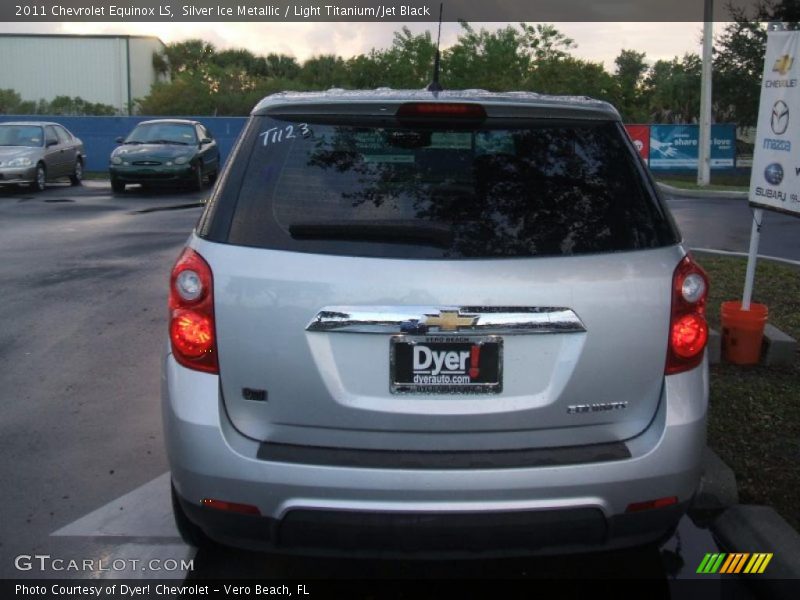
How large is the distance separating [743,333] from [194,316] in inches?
172

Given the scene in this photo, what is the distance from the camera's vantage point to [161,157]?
68.5 feet

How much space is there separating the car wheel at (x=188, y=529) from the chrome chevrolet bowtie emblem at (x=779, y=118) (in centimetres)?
486

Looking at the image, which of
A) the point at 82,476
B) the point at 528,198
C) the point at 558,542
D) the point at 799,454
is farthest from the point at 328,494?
the point at 799,454

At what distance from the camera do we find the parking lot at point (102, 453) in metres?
3.78

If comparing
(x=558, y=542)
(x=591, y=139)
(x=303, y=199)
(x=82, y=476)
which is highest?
(x=591, y=139)

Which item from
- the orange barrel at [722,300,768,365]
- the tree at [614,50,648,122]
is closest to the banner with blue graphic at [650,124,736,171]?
the tree at [614,50,648,122]

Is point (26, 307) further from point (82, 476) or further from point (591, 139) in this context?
point (591, 139)

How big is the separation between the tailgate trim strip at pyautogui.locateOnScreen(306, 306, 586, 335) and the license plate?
0.10ft

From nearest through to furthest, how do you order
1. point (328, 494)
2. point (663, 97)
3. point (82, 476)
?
1. point (328, 494)
2. point (82, 476)
3. point (663, 97)

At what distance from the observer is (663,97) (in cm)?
4675

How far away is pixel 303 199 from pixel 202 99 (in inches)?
1856

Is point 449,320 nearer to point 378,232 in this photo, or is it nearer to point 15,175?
point 378,232

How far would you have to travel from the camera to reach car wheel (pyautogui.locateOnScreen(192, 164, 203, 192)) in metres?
21.5

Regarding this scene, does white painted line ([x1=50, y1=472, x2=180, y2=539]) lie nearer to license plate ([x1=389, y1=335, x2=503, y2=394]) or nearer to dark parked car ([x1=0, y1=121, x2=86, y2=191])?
license plate ([x1=389, y1=335, x2=503, y2=394])
